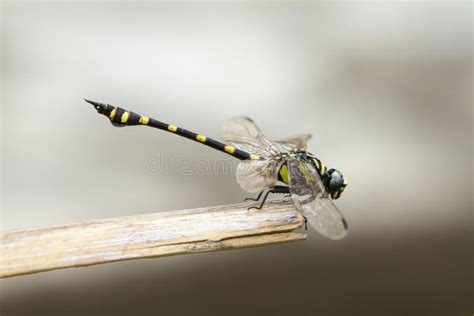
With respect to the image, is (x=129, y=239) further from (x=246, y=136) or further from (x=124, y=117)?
(x=246, y=136)

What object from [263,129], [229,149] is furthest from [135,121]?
[263,129]

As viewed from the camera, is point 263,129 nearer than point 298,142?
No

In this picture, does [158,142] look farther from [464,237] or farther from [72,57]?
[464,237]

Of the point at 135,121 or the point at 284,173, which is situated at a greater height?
the point at 135,121

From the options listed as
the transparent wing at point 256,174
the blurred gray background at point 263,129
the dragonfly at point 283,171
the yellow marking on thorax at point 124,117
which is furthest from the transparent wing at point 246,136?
the blurred gray background at point 263,129

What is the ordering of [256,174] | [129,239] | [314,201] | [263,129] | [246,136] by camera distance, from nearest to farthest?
[129,239] → [314,201] → [256,174] → [246,136] → [263,129]

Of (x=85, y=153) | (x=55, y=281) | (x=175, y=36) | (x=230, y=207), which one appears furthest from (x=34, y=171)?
(x=230, y=207)
